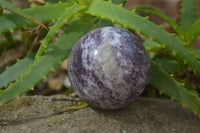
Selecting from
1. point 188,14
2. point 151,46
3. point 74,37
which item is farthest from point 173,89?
point 188,14

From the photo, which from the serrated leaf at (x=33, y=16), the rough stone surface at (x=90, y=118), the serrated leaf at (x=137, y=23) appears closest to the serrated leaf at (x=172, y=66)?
the rough stone surface at (x=90, y=118)

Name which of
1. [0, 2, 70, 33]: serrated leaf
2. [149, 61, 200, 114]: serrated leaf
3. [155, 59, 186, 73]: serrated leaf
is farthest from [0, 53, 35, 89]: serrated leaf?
[155, 59, 186, 73]: serrated leaf

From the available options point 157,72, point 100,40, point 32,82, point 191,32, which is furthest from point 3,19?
point 191,32

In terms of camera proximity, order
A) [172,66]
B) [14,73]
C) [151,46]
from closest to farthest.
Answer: [14,73] < [151,46] < [172,66]

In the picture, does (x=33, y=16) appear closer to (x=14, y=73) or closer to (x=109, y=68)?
(x=14, y=73)

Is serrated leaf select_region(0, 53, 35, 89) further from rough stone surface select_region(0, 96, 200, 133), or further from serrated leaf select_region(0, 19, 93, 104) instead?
serrated leaf select_region(0, 19, 93, 104)

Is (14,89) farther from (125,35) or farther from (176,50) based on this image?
(176,50)

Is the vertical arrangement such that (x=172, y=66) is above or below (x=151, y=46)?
below
